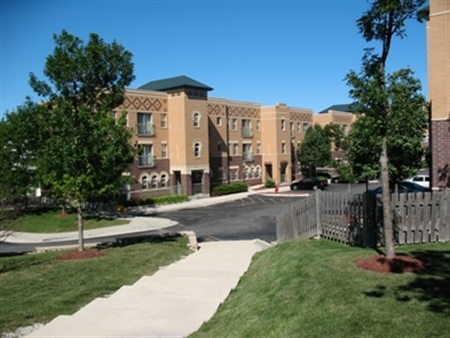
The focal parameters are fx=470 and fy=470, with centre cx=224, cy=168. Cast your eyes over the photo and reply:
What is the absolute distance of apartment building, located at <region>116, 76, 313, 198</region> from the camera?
44438mm

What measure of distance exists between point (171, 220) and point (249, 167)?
26.1 metres

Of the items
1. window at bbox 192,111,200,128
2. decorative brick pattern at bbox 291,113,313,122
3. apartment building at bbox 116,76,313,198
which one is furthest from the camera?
decorative brick pattern at bbox 291,113,313,122

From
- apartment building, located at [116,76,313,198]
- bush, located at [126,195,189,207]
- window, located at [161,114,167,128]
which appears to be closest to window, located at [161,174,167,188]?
apartment building, located at [116,76,313,198]

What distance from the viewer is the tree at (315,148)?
6053 centimetres

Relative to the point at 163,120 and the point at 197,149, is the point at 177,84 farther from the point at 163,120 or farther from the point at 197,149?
the point at 197,149

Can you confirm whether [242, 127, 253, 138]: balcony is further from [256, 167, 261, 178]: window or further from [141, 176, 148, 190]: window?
[141, 176, 148, 190]: window

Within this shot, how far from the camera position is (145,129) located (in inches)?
1762

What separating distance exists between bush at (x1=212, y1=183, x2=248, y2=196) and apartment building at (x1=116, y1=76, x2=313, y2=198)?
0.98 m

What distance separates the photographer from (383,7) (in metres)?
8.93

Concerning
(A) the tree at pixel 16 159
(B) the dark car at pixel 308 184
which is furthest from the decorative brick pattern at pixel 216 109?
(A) the tree at pixel 16 159

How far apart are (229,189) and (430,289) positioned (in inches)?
1697

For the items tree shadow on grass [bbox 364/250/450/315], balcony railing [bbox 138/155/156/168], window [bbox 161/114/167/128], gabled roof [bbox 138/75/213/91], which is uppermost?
gabled roof [bbox 138/75/213/91]

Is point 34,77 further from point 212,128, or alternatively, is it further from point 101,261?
point 212,128

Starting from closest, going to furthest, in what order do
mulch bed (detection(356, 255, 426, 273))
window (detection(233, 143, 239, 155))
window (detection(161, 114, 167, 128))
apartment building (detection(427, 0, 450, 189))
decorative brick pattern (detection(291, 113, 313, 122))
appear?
mulch bed (detection(356, 255, 426, 273)) → apartment building (detection(427, 0, 450, 189)) → window (detection(161, 114, 167, 128)) → window (detection(233, 143, 239, 155)) → decorative brick pattern (detection(291, 113, 313, 122))
